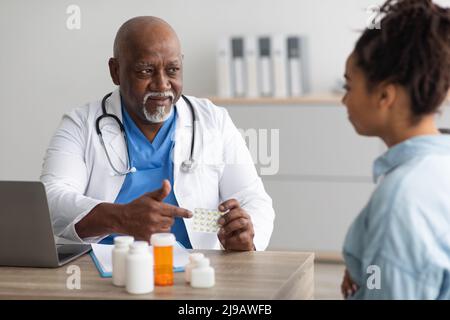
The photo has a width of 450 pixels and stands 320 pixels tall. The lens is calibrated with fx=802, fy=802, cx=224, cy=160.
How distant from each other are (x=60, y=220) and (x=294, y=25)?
9.28 ft

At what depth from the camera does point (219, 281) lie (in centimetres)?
175

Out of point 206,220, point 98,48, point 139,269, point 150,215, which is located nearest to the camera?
point 139,269

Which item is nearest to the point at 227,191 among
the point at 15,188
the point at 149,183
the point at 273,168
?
the point at 149,183

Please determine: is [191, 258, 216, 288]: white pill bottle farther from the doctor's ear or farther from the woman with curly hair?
the doctor's ear

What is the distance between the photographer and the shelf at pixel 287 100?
4.41 meters

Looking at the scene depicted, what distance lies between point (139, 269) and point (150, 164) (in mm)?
798

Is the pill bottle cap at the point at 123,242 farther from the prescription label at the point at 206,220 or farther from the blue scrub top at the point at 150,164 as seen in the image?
the blue scrub top at the point at 150,164

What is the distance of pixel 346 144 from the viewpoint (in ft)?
14.6

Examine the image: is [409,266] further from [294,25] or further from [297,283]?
[294,25]

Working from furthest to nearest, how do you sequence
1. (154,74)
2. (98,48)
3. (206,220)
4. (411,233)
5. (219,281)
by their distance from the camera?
(98,48) < (154,74) < (206,220) < (219,281) < (411,233)

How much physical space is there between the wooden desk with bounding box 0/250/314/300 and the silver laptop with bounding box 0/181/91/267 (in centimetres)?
3
